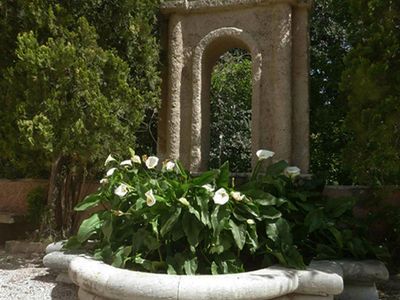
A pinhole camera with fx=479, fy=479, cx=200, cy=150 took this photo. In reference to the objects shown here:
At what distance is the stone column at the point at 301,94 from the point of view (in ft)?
16.8

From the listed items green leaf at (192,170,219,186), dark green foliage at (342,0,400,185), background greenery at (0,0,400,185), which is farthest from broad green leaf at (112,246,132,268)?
dark green foliage at (342,0,400,185)

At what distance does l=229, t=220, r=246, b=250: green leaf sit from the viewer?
348 centimetres

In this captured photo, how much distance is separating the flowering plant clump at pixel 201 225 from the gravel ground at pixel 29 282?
1.33 feet

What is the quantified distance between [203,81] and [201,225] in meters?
2.43

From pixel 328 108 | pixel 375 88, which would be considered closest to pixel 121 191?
pixel 375 88

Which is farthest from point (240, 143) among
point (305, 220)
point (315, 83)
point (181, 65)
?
point (305, 220)

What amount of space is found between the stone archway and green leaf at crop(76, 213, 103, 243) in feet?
5.14

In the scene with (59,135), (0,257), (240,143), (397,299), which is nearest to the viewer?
(397,299)

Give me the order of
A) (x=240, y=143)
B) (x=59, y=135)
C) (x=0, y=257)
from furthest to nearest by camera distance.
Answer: (x=240, y=143) < (x=0, y=257) < (x=59, y=135)

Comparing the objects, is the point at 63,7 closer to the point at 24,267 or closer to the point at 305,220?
the point at 24,267

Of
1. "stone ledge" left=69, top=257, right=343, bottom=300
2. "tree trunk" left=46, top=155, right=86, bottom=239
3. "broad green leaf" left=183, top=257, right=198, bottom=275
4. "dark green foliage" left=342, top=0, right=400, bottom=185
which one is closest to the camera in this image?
"stone ledge" left=69, top=257, right=343, bottom=300

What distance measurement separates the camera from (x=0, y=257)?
17.1 ft

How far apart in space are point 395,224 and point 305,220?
4.17 feet

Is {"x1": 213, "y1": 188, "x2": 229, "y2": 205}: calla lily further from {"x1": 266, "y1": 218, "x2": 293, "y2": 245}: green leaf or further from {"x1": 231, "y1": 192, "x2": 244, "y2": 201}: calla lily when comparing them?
{"x1": 266, "y1": 218, "x2": 293, "y2": 245}: green leaf
